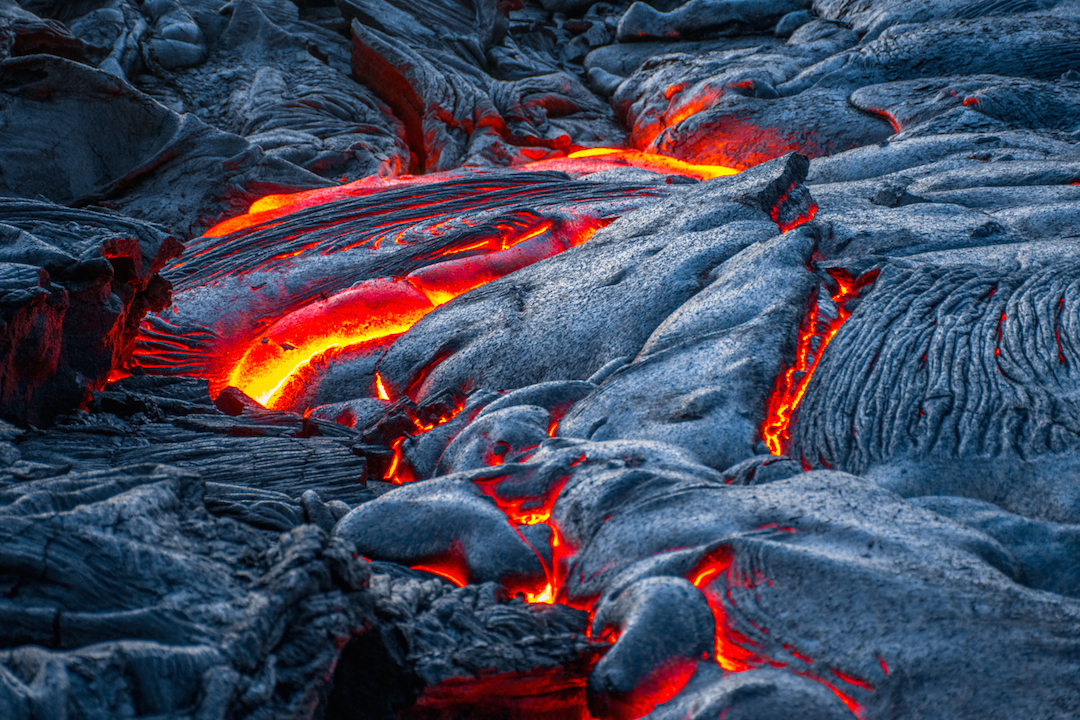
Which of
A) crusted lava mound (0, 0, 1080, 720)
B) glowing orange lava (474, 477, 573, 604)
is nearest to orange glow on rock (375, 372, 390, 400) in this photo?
crusted lava mound (0, 0, 1080, 720)

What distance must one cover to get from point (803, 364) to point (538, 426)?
1.20m

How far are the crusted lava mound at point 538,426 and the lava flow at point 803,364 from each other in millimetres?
25

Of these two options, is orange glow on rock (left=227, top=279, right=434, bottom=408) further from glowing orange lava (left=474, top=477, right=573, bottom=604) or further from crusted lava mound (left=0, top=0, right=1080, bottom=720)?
glowing orange lava (left=474, top=477, right=573, bottom=604)

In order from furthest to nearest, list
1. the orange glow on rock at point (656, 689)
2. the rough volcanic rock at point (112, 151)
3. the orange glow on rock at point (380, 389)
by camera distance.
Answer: the rough volcanic rock at point (112, 151)
the orange glow on rock at point (380, 389)
the orange glow on rock at point (656, 689)

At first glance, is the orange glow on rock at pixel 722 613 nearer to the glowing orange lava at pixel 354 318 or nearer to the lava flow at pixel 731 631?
the lava flow at pixel 731 631

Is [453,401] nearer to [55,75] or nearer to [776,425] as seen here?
[776,425]

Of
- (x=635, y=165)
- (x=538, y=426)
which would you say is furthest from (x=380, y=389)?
(x=635, y=165)

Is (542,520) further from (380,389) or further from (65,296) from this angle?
(65,296)

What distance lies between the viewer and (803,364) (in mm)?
3287

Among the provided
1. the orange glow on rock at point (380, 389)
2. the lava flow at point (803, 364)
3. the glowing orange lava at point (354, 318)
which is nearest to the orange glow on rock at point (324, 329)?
the glowing orange lava at point (354, 318)

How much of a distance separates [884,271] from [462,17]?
960cm

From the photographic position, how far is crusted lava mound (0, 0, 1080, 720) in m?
1.75

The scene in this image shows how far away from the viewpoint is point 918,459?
271cm

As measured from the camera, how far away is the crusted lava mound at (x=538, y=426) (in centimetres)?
175
